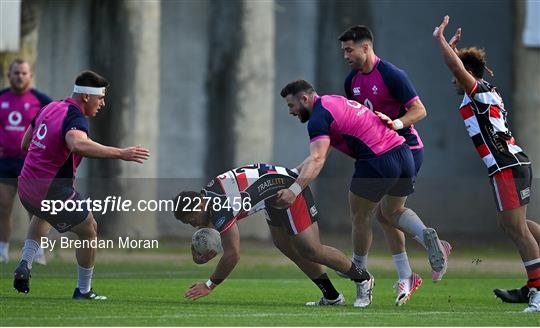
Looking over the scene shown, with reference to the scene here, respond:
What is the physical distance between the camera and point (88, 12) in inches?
941

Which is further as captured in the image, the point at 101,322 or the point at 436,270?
the point at 436,270

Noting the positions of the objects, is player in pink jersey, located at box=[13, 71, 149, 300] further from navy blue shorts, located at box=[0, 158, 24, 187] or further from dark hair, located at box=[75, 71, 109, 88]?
navy blue shorts, located at box=[0, 158, 24, 187]

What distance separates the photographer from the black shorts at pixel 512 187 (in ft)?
38.4

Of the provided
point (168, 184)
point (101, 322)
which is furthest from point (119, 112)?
point (101, 322)

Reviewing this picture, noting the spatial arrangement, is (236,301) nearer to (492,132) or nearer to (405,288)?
(405,288)

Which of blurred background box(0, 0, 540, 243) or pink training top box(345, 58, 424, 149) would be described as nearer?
pink training top box(345, 58, 424, 149)

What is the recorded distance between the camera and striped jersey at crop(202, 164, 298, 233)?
11.7 metres

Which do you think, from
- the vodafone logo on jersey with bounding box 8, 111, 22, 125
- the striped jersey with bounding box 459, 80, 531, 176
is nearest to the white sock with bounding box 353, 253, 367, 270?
the striped jersey with bounding box 459, 80, 531, 176

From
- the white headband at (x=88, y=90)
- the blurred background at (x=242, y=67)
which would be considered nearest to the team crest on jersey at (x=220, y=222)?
the white headband at (x=88, y=90)

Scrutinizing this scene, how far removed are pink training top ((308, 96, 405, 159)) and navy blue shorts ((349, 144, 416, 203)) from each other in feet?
0.21

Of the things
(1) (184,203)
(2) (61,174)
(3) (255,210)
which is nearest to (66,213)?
(2) (61,174)

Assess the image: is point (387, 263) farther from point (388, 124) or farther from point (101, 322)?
point (101, 322)

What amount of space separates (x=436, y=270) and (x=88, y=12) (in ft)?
43.1

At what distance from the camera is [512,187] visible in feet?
38.4
